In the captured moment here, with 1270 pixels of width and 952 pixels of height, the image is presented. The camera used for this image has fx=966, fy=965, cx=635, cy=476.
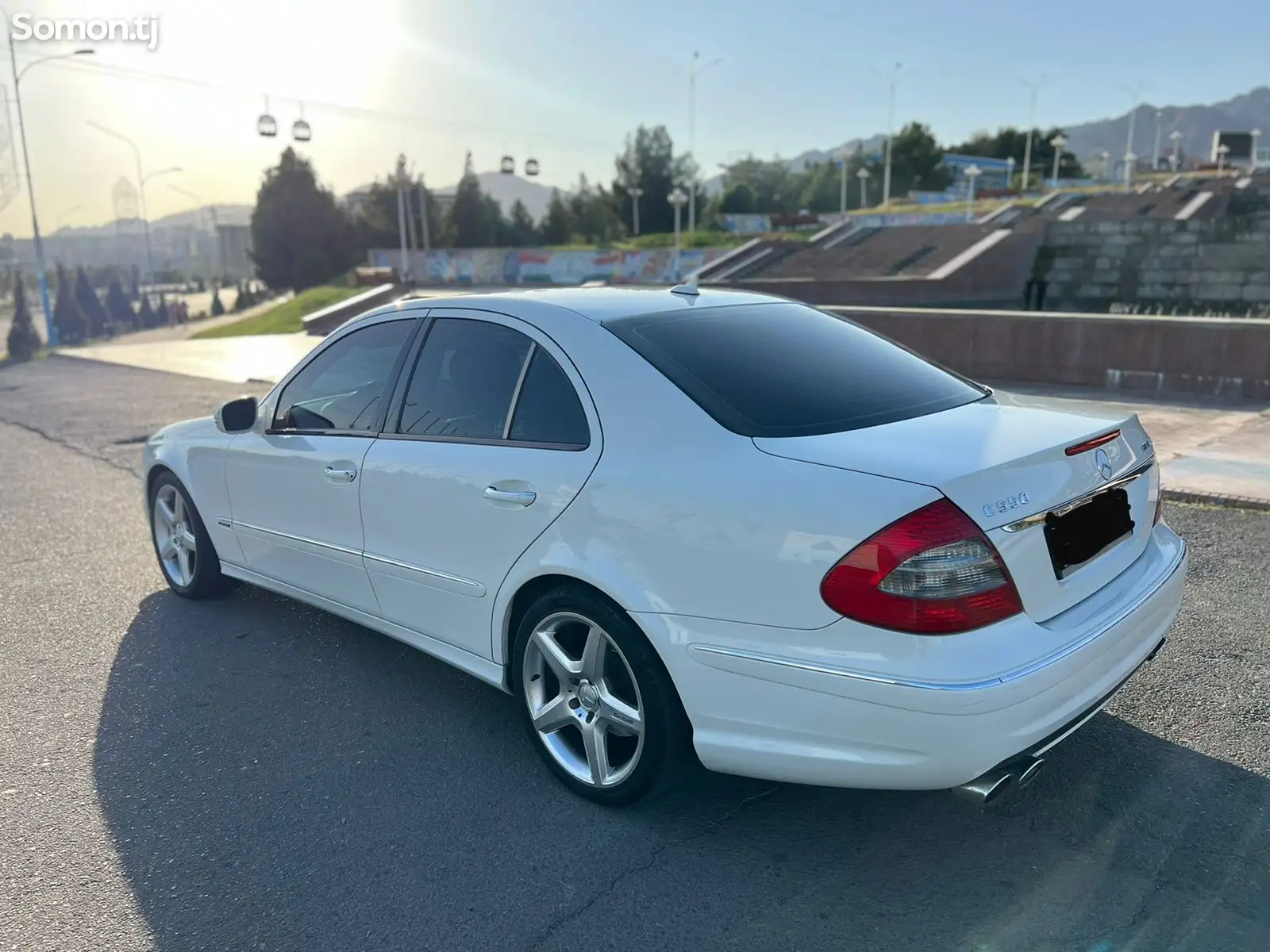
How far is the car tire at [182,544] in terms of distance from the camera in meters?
5.07

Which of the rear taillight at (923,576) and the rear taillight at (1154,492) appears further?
the rear taillight at (1154,492)

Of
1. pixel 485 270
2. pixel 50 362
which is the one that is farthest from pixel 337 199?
pixel 50 362

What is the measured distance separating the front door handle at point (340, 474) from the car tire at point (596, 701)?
40.9 inches

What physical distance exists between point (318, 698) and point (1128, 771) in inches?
121

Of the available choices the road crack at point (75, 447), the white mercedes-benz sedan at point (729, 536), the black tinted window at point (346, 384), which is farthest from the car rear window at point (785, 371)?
the road crack at point (75, 447)

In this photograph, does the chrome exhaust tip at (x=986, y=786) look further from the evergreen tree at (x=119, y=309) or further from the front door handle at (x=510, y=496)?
the evergreen tree at (x=119, y=309)

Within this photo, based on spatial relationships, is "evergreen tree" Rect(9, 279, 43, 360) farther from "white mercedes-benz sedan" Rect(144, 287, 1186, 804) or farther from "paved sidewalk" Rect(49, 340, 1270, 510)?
"white mercedes-benz sedan" Rect(144, 287, 1186, 804)

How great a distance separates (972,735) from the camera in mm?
2354

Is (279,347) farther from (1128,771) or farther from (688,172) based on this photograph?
(688,172)

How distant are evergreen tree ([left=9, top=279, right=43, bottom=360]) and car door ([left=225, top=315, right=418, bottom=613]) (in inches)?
1063

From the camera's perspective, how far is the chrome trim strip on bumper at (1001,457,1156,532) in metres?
2.50

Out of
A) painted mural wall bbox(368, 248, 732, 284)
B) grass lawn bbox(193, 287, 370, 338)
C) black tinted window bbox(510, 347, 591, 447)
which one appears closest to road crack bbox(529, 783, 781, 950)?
black tinted window bbox(510, 347, 591, 447)

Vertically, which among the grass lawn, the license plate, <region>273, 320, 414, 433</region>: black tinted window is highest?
<region>273, 320, 414, 433</region>: black tinted window

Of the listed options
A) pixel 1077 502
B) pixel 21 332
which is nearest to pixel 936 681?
pixel 1077 502
